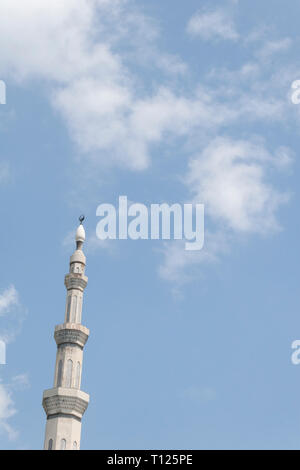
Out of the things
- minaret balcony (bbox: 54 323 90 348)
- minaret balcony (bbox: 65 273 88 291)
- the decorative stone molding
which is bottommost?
the decorative stone molding

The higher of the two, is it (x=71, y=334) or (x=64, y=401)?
(x=71, y=334)

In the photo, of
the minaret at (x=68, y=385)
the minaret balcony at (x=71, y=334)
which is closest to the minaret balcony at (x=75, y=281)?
the minaret at (x=68, y=385)

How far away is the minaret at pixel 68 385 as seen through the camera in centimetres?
5141

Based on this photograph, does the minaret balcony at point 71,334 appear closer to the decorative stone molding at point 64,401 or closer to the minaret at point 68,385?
the minaret at point 68,385

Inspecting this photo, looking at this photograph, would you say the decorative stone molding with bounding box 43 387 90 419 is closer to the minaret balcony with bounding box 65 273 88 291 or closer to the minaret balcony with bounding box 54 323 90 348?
the minaret balcony with bounding box 54 323 90 348

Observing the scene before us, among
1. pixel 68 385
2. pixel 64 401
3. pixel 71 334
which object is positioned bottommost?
pixel 64 401

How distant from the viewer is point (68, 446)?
51.0m

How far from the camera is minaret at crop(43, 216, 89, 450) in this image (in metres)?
51.4

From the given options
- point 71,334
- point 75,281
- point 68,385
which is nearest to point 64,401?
point 68,385

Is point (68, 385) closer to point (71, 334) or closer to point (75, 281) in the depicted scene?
point (71, 334)

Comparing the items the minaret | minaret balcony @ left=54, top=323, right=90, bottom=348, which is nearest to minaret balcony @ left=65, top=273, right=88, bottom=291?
the minaret

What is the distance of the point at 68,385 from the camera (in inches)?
2082
